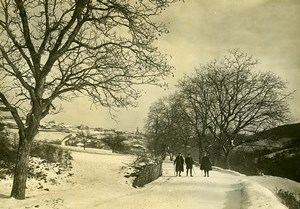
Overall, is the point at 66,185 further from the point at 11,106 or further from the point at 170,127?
the point at 170,127

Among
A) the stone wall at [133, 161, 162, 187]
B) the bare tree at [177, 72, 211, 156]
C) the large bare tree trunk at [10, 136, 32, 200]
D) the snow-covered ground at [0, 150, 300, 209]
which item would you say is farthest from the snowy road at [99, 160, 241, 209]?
the bare tree at [177, 72, 211, 156]

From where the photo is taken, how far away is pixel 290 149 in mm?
33906

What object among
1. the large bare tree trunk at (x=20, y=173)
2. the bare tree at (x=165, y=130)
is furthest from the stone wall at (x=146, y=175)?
the bare tree at (x=165, y=130)

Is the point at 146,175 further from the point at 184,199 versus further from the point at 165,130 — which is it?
the point at 165,130

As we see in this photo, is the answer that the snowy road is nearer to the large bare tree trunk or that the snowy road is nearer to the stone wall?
the large bare tree trunk

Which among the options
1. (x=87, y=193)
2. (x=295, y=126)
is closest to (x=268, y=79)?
(x=295, y=126)

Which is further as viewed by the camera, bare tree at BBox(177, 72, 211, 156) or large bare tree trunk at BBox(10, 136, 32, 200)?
bare tree at BBox(177, 72, 211, 156)

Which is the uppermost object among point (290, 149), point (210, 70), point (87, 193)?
point (210, 70)

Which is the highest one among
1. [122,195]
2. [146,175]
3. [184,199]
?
[146,175]

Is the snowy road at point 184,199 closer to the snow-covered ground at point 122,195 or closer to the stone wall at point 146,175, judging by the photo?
the snow-covered ground at point 122,195

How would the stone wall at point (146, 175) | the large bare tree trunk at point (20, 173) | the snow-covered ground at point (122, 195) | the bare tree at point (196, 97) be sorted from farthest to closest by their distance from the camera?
the bare tree at point (196, 97)
the stone wall at point (146, 175)
the large bare tree trunk at point (20, 173)
the snow-covered ground at point (122, 195)

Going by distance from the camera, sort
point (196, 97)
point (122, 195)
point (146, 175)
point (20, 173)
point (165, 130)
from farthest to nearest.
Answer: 1. point (165, 130)
2. point (196, 97)
3. point (146, 175)
4. point (122, 195)
5. point (20, 173)

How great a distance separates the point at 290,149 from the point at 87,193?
23.6 m

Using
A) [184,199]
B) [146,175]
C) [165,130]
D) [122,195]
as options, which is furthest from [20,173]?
[165,130]
